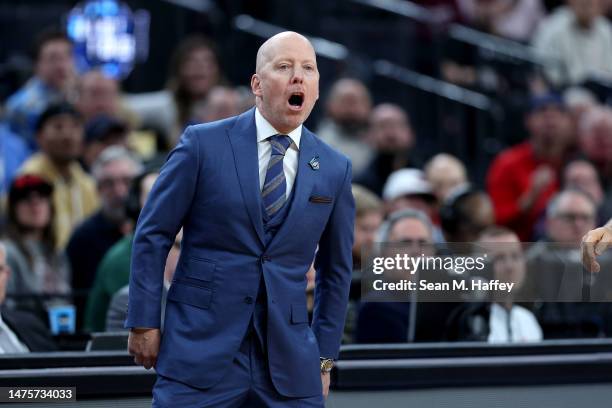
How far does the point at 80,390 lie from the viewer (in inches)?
189

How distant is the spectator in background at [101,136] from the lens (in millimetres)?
9102

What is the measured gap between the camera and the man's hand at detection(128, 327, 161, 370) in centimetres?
384

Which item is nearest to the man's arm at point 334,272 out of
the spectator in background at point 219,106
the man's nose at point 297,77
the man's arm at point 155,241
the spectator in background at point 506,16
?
the man's nose at point 297,77

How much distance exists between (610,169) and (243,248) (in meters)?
6.38

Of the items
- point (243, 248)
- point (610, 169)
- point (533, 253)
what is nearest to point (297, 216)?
point (243, 248)

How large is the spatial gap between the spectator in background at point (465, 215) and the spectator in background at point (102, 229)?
2.04 m

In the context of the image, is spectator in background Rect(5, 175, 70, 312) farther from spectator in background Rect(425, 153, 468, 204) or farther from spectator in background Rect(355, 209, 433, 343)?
spectator in background Rect(425, 153, 468, 204)

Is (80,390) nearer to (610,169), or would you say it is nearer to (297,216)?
(297,216)

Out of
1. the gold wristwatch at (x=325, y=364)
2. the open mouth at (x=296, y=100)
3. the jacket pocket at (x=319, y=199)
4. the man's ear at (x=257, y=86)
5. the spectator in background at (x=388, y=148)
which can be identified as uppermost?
the spectator in background at (x=388, y=148)

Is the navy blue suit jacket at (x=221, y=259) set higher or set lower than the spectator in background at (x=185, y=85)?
lower

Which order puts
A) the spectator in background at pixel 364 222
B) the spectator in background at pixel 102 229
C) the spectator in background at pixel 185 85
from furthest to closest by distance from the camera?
the spectator in background at pixel 185 85 → the spectator in background at pixel 102 229 → the spectator in background at pixel 364 222

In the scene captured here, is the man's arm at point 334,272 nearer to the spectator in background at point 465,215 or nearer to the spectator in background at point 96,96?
the spectator in background at point 465,215

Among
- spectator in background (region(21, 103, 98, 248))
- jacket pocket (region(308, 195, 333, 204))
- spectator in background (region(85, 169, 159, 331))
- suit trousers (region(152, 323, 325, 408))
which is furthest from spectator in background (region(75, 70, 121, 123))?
suit trousers (region(152, 323, 325, 408))

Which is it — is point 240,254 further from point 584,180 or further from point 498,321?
point 584,180
